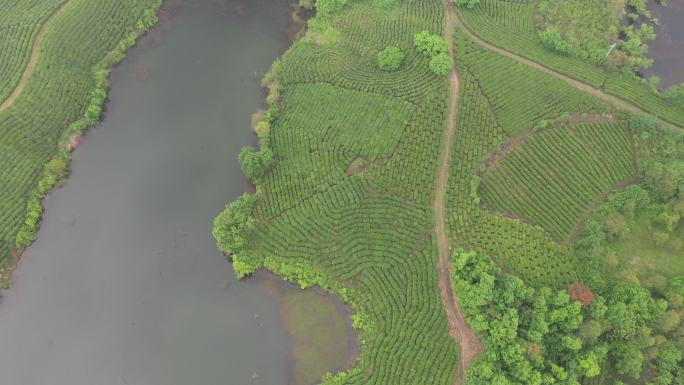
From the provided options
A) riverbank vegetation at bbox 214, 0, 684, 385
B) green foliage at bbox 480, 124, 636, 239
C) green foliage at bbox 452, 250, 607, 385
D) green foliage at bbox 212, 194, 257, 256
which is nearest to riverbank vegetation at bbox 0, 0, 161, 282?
green foliage at bbox 212, 194, 257, 256

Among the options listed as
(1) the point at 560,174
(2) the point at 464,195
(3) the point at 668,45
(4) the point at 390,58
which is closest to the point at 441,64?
(4) the point at 390,58

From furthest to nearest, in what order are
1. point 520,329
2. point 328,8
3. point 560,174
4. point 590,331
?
point 328,8 < point 560,174 < point 520,329 < point 590,331

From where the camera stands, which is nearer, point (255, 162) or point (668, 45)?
point (255, 162)

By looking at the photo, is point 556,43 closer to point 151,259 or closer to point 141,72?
point 141,72

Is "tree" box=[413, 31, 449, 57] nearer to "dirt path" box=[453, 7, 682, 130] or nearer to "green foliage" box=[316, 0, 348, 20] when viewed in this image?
"dirt path" box=[453, 7, 682, 130]

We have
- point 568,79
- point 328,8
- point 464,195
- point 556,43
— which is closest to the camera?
point 464,195

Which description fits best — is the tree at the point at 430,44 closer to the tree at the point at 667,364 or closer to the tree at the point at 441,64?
the tree at the point at 441,64

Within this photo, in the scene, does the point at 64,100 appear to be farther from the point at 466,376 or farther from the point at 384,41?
the point at 466,376
